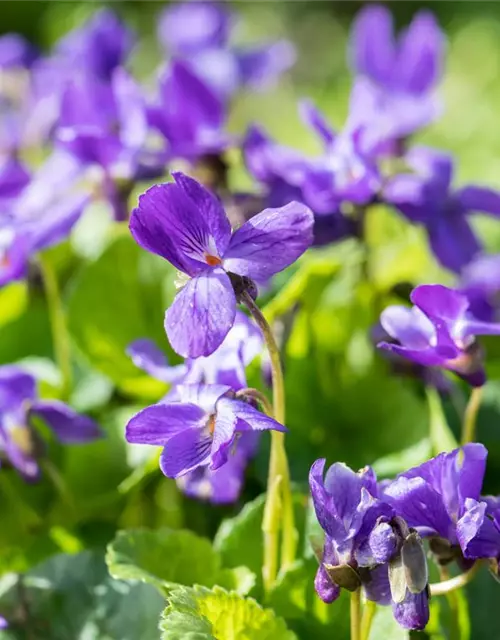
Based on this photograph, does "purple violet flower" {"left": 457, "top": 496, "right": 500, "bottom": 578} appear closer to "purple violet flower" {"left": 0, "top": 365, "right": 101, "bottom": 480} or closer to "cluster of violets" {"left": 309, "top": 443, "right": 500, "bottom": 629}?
"cluster of violets" {"left": 309, "top": 443, "right": 500, "bottom": 629}

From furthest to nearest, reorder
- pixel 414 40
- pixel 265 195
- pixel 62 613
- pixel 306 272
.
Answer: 1. pixel 414 40
2. pixel 265 195
3. pixel 306 272
4. pixel 62 613

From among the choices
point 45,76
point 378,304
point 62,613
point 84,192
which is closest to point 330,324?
point 378,304

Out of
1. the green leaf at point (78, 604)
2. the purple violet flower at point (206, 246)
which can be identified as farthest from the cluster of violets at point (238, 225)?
the green leaf at point (78, 604)

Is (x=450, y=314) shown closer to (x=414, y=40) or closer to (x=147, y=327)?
(x=147, y=327)

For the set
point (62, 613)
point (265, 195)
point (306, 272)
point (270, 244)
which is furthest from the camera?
point (265, 195)

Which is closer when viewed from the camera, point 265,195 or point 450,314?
point 450,314

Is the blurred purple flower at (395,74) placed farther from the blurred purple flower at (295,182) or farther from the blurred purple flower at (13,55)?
the blurred purple flower at (13,55)

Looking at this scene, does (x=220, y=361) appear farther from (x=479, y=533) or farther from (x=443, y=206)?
(x=443, y=206)
